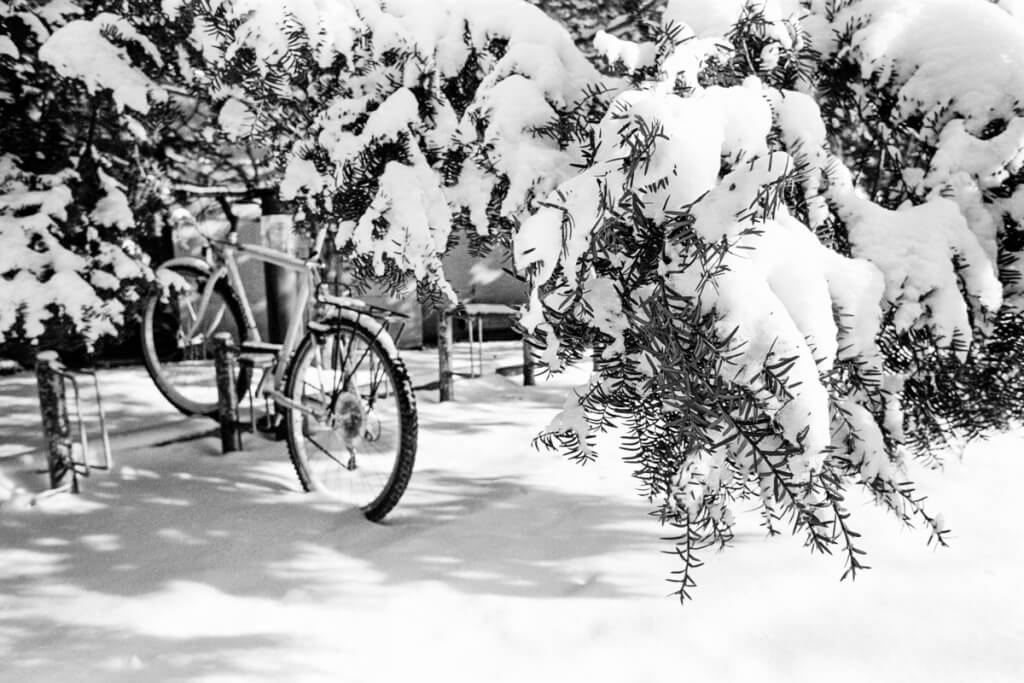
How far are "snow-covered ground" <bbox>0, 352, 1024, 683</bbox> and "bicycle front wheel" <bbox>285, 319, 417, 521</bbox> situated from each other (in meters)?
0.18

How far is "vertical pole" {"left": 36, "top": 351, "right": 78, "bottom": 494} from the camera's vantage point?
3.09m

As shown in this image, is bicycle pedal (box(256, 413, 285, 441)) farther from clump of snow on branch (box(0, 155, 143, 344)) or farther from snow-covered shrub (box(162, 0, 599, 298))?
snow-covered shrub (box(162, 0, 599, 298))

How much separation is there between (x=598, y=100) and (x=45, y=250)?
8.07 ft

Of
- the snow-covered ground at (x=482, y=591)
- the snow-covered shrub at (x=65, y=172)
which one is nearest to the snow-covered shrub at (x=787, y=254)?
the snow-covered ground at (x=482, y=591)

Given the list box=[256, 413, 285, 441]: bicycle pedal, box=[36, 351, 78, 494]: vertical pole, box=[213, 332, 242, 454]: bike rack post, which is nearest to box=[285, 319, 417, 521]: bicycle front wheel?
box=[256, 413, 285, 441]: bicycle pedal

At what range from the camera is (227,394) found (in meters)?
3.80

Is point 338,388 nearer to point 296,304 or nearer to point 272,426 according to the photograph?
point 296,304

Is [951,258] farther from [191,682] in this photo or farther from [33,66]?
[33,66]

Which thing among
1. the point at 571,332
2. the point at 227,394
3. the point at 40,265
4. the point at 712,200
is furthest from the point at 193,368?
the point at 712,200

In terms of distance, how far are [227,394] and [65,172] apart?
1343mm

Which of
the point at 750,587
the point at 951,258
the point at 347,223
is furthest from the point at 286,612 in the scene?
the point at 951,258

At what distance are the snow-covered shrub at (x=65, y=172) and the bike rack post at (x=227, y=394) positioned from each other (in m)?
0.66

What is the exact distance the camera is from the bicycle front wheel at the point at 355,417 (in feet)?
9.54

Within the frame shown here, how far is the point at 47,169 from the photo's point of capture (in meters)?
2.98
